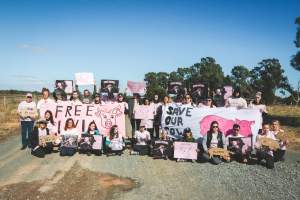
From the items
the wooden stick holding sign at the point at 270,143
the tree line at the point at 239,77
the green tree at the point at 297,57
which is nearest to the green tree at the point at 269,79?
the tree line at the point at 239,77

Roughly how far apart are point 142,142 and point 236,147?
123 inches

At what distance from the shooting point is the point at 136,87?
17.6 meters

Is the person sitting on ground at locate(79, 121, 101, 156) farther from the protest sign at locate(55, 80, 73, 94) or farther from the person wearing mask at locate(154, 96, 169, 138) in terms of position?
the protest sign at locate(55, 80, 73, 94)

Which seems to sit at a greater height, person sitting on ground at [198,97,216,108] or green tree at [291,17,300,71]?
green tree at [291,17,300,71]

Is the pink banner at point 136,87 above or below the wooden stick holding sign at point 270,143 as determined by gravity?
above

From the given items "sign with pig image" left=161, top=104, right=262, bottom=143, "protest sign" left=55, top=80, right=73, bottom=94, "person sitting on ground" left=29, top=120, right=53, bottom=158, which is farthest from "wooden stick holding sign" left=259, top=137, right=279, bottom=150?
"protest sign" left=55, top=80, right=73, bottom=94

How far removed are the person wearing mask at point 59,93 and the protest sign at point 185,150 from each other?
4.97 meters

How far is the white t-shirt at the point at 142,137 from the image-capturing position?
13.4 m

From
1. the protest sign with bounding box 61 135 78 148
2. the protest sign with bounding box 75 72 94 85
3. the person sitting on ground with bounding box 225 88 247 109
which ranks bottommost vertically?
the protest sign with bounding box 61 135 78 148

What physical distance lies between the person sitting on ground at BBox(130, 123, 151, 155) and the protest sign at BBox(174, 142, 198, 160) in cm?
124

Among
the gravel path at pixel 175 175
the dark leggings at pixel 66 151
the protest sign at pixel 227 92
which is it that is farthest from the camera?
the protest sign at pixel 227 92

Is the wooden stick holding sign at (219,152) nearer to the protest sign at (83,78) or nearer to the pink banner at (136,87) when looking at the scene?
the pink banner at (136,87)

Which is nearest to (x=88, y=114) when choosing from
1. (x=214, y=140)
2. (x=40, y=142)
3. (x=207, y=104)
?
(x=40, y=142)

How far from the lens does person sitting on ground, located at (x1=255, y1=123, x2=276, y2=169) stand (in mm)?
11831
